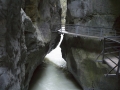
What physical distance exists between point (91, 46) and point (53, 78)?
12.5 feet

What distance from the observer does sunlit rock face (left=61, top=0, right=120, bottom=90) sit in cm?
796

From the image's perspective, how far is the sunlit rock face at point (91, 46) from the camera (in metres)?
7.96

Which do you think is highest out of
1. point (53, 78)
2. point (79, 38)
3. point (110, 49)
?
point (79, 38)

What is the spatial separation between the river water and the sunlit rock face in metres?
0.94

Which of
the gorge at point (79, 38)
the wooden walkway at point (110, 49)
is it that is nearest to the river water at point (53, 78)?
the gorge at point (79, 38)

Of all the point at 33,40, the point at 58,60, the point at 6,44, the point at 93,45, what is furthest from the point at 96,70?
the point at 58,60

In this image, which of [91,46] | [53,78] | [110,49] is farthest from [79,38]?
[53,78]

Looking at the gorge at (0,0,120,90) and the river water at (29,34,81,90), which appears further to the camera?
the river water at (29,34,81,90)

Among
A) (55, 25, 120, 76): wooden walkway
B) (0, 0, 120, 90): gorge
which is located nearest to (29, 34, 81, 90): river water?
(0, 0, 120, 90): gorge

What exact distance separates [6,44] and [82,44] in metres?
5.81

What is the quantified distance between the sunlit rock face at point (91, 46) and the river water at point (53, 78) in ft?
3.08

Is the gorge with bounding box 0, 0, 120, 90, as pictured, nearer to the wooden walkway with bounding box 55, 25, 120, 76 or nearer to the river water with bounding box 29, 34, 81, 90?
the wooden walkway with bounding box 55, 25, 120, 76

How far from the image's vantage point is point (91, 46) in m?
8.48

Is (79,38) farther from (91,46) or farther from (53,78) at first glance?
(53,78)
